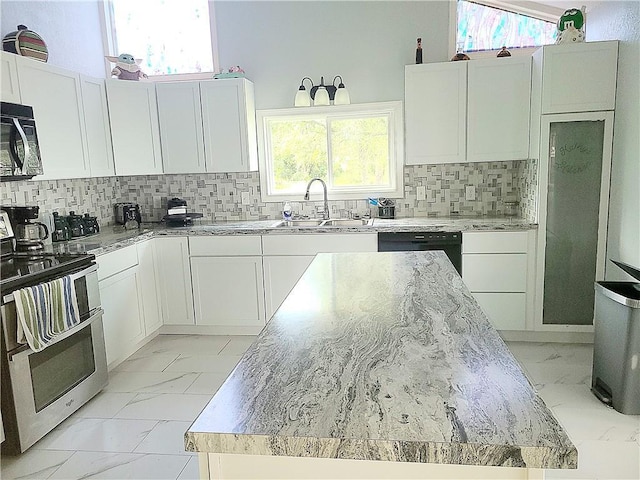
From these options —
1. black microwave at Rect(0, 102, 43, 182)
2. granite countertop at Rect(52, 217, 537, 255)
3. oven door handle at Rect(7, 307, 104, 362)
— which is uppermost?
black microwave at Rect(0, 102, 43, 182)

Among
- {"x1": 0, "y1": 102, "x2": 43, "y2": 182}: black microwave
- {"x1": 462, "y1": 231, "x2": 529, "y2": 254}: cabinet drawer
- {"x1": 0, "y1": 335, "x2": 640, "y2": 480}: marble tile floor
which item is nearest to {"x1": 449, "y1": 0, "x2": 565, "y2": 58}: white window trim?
{"x1": 462, "y1": 231, "x2": 529, "y2": 254}: cabinet drawer

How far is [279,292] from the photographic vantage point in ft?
13.0

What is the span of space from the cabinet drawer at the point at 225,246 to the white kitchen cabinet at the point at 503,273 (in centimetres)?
166

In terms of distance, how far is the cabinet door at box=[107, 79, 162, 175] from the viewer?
3.94 meters

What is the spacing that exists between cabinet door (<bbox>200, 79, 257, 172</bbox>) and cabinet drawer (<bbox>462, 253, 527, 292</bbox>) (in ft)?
6.57

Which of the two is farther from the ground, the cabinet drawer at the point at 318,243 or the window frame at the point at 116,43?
the window frame at the point at 116,43

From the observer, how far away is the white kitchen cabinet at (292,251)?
3775 millimetres

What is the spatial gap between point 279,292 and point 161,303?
1005mm

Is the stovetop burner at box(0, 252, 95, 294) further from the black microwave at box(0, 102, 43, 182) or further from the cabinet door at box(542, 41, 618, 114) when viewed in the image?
the cabinet door at box(542, 41, 618, 114)

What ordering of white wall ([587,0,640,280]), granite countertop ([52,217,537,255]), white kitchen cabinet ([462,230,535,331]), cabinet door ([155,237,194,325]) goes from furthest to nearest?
cabinet door ([155,237,194,325]) < white kitchen cabinet ([462,230,535,331]) < granite countertop ([52,217,537,255]) < white wall ([587,0,640,280])

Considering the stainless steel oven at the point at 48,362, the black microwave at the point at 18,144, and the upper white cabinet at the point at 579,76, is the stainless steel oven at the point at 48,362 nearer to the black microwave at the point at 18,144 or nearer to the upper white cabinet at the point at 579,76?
the black microwave at the point at 18,144

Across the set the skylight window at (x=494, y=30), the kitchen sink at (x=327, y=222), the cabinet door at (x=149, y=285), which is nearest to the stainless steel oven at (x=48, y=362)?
the cabinet door at (x=149, y=285)

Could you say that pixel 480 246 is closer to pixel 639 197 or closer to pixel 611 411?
pixel 639 197

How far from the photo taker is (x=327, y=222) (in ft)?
13.5
